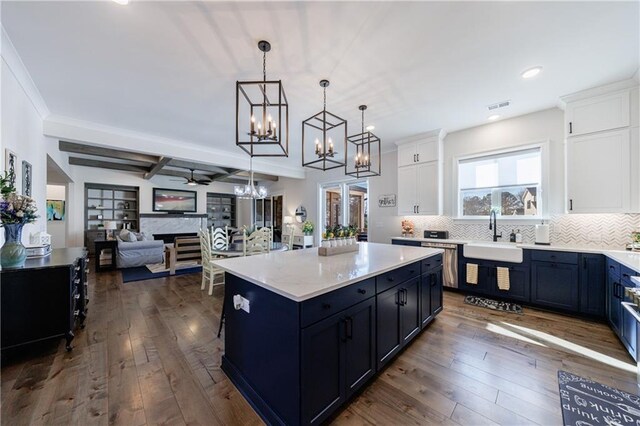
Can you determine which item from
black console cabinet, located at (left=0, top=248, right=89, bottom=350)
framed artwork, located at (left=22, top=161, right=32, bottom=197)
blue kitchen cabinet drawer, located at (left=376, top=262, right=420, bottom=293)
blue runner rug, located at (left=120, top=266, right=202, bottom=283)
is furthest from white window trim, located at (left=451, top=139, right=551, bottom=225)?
framed artwork, located at (left=22, top=161, right=32, bottom=197)

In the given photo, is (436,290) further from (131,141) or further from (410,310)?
(131,141)

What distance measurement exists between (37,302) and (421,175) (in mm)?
5382

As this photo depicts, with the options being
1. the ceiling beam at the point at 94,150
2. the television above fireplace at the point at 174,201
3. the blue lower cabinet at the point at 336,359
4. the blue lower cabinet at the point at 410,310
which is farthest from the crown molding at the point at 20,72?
the television above fireplace at the point at 174,201

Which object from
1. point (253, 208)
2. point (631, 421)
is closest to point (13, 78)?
point (631, 421)

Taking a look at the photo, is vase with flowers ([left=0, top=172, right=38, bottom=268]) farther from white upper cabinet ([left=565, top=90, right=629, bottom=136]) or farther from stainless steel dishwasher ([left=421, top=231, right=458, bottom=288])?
white upper cabinet ([left=565, top=90, right=629, bottom=136])

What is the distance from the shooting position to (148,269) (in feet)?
19.2

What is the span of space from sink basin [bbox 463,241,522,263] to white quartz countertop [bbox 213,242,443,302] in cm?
162

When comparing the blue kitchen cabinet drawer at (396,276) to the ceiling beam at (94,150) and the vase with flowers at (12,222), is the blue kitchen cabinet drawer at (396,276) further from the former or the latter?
the ceiling beam at (94,150)

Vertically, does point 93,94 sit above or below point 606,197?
above

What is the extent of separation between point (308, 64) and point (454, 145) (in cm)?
333

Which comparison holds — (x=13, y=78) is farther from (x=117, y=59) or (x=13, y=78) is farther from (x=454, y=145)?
(x=454, y=145)

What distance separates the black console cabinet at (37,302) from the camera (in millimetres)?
2111

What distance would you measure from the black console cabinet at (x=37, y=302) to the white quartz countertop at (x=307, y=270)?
62.9 inches

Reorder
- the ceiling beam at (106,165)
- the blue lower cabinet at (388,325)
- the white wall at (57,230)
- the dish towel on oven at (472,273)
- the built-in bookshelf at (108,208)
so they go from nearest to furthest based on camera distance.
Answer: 1. the blue lower cabinet at (388,325)
2. the dish towel on oven at (472,273)
3. the ceiling beam at (106,165)
4. the white wall at (57,230)
5. the built-in bookshelf at (108,208)
